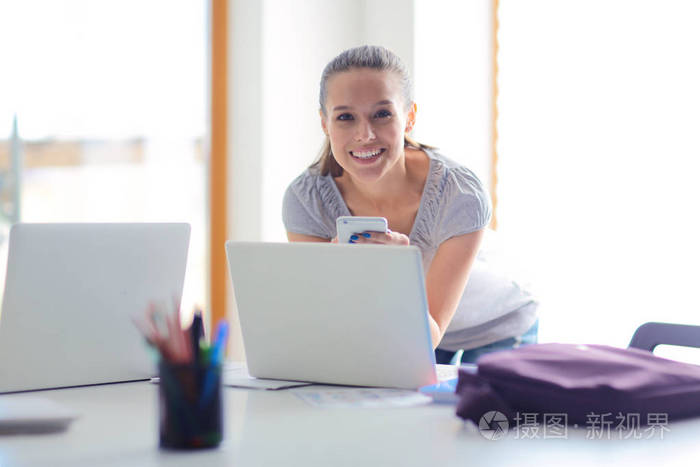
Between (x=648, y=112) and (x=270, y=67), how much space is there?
1.64 metres

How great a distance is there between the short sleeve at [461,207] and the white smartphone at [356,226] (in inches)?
11.8

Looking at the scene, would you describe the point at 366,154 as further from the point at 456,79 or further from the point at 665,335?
the point at 456,79

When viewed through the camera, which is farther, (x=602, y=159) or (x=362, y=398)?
(x=602, y=159)

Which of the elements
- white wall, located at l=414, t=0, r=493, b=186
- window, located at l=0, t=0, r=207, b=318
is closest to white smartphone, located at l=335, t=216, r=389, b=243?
white wall, located at l=414, t=0, r=493, b=186

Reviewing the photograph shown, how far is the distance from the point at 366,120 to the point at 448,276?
1.36 feet

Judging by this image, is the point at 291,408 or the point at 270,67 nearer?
the point at 291,408

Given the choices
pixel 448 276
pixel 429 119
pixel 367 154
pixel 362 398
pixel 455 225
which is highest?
pixel 429 119

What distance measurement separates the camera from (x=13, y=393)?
1.27 meters

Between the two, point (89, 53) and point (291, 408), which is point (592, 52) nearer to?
point (89, 53)

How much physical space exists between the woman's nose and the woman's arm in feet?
0.99

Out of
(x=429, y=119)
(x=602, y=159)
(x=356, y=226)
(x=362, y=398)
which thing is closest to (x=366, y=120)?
(x=356, y=226)

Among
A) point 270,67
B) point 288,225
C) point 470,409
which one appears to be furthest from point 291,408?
point 270,67

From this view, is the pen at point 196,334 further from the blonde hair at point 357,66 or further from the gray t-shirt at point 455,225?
the blonde hair at point 357,66

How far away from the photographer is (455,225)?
71.7 inches
